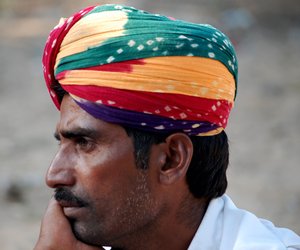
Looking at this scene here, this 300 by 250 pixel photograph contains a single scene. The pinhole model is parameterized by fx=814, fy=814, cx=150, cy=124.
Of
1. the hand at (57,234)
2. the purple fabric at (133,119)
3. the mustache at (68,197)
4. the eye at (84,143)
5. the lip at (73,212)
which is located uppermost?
the purple fabric at (133,119)

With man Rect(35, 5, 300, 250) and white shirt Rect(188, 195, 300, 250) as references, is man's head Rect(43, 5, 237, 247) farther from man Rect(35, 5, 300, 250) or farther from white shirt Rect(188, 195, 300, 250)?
white shirt Rect(188, 195, 300, 250)

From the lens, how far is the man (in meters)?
3.42

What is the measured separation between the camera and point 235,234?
3.63 m

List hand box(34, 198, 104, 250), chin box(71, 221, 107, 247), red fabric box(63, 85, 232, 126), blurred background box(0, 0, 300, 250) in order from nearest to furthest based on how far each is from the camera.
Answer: red fabric box(63, 85, 232, 126)
chin box(71, 221, 107, 247)
hand box(34, 198, 104, 250)
blurred background box(0, 0, 300, 250)

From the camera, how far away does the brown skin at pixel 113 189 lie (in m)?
3.45

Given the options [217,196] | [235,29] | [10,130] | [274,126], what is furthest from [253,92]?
[217,196]

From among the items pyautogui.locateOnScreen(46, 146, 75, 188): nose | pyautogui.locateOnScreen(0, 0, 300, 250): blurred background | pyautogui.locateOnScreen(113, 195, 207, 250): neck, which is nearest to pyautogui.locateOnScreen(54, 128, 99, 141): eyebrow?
pyautogui.locateOnScreen(46, 146, 75, 188): nose

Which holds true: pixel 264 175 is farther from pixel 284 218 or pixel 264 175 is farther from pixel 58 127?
pixel 58 127

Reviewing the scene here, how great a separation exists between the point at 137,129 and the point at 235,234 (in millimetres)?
660

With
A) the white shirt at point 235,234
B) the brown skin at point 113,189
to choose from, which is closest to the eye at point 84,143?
the brown skin at point 113,189

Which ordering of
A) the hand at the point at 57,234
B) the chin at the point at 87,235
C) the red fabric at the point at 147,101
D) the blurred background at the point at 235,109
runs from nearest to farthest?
the red fabric at the point at 147,101 → the chin at the point at 87,235 → the hand at the point at 57,234 → the blurred background at the point at 235,109

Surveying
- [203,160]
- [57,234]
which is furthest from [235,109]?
[57,234]

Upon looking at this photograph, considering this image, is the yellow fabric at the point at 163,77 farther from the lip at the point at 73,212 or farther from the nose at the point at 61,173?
the lip at the point at 73,212

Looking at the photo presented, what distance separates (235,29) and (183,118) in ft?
32.8
